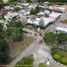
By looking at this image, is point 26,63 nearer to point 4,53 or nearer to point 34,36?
point 4,53

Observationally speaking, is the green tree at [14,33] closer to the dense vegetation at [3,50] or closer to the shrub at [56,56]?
the dense vegetation at [3,50]

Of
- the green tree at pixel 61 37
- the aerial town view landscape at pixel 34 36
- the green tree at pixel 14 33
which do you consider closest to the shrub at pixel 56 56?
the aerial town view landscape at pixel 34 36

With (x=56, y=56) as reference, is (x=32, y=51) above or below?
below

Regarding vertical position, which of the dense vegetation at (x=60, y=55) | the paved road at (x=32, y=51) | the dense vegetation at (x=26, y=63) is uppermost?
the dense vegetation at (x=26, y=63)

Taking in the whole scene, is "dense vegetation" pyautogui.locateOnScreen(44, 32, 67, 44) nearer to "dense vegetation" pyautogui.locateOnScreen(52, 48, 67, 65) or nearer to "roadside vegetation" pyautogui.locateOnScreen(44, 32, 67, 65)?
"roadside vegetation" pyautogui.locateOnScreen(44, 32, 67, 65)

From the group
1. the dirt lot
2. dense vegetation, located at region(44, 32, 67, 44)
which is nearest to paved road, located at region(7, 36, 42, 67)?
the dirt lot

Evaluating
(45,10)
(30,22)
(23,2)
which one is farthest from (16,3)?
(30,22)

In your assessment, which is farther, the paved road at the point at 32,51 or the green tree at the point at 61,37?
the green tree at the point at 61,37

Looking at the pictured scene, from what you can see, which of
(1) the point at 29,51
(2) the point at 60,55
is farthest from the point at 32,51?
(2) the point at 60,55
